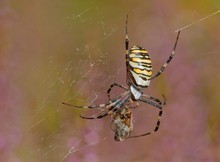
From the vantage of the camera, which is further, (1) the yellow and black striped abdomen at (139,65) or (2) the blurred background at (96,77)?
(2) the blurred background at (96,77)

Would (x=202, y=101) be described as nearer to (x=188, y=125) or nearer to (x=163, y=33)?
(x=188, y=125)

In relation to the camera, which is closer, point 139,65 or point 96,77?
point 139,65

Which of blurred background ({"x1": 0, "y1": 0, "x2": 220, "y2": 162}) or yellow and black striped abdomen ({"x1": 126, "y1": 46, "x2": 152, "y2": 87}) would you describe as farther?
blurred background ({"x1": 0, "y1": 0, "x2": 220, "y2": 162})
